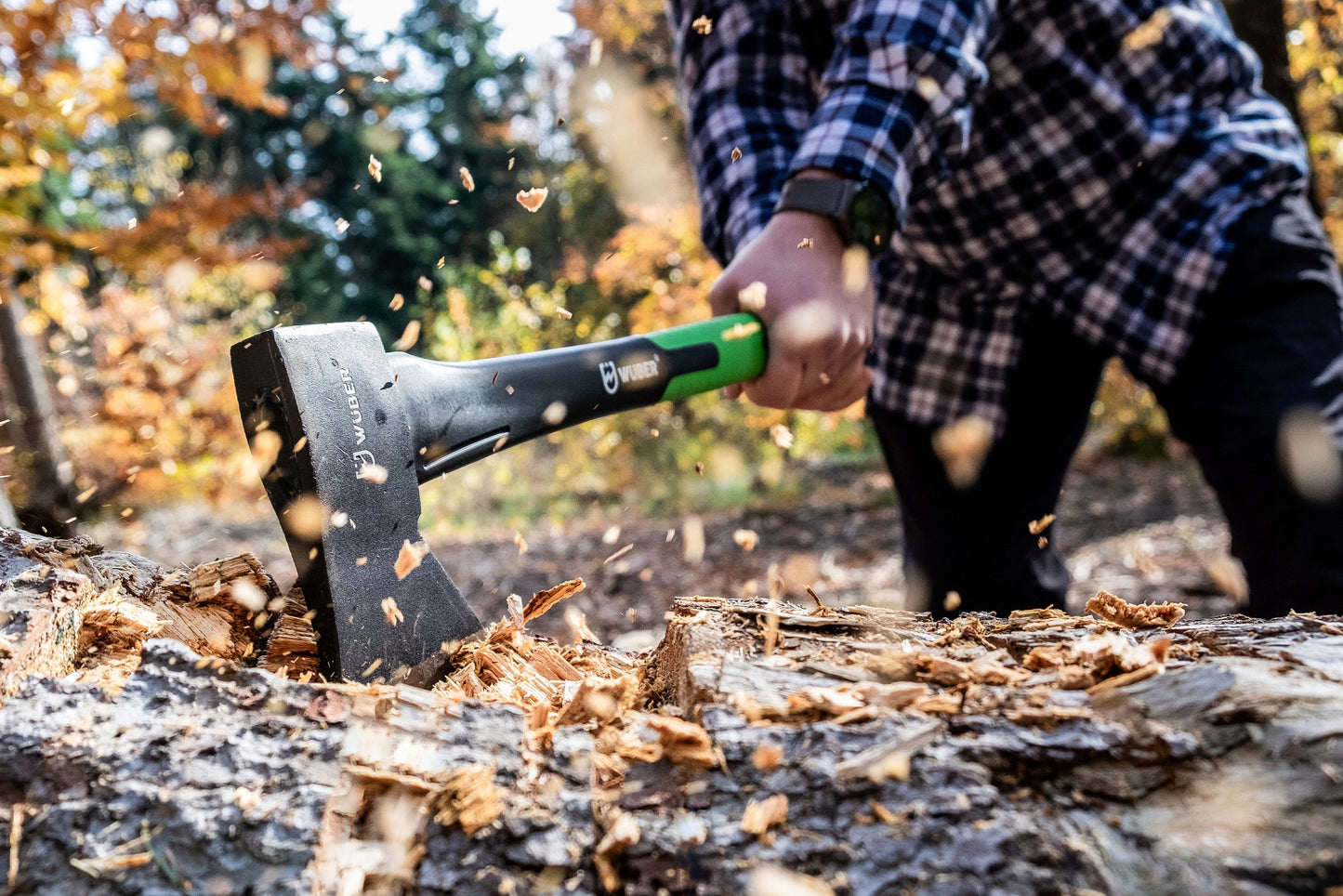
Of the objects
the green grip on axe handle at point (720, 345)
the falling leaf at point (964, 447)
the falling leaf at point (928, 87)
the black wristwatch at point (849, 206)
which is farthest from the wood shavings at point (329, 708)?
the falling leaf at point (964, 447)

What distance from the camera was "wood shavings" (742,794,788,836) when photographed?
75 cm

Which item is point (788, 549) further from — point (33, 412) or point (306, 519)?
point (33, 412)

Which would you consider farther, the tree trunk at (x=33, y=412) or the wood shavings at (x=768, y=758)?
the tree trunk at (x=33, y=412)

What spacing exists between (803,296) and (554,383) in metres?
0.50

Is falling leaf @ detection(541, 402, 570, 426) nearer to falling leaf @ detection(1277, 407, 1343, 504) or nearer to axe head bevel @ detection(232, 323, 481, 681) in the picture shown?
axe head bevel @ detection(232, 323, 481, 681)

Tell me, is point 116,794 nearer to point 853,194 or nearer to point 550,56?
point 853,194

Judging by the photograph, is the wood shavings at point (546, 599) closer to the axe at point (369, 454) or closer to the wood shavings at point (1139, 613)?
the axe at point (369, 454)

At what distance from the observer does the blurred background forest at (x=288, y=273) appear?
407 cm

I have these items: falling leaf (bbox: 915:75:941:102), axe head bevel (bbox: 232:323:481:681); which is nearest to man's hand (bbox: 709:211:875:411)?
falling leaf (bbox: 915:75:941:102)

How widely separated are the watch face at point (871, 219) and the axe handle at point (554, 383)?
0.26 metres

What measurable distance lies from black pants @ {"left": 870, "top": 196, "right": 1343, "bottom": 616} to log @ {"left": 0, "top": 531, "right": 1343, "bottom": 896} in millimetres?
813

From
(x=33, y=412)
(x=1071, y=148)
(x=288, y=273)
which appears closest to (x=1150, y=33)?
(x=1071, y=148)

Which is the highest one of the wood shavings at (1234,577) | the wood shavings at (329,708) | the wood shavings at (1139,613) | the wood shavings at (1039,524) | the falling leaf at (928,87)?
the falling leaf at (928,87)

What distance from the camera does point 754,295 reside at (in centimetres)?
150
